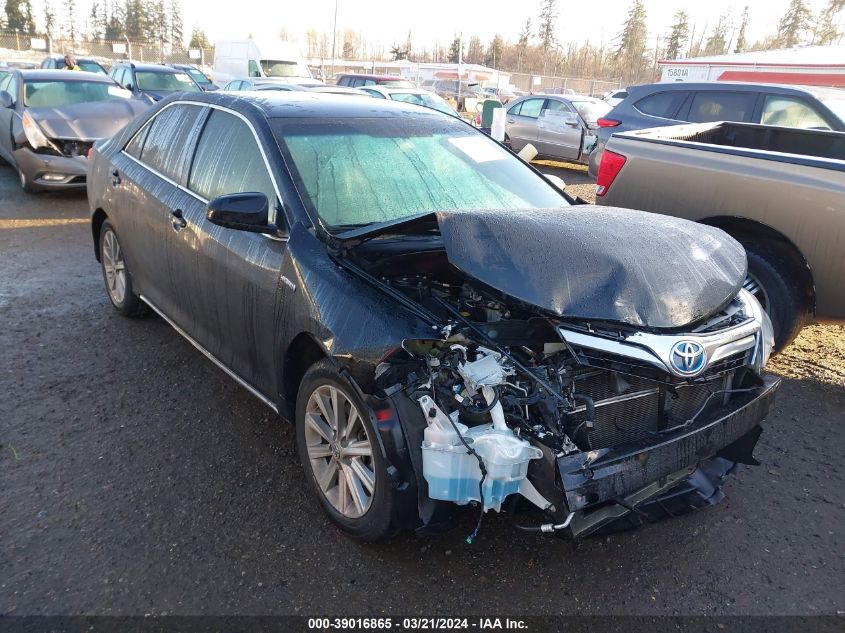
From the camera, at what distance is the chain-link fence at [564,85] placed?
43.1 meters

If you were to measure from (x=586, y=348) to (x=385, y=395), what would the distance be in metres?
0.79

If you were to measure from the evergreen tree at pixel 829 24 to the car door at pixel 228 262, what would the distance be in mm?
63949

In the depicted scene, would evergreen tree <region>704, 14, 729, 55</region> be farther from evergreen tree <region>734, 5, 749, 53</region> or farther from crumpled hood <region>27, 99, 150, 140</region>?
crumpled hood <region>27, 99, 150, 140</region>

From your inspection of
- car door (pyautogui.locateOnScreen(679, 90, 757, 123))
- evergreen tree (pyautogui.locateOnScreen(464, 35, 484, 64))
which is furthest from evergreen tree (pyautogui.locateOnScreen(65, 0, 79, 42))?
car door (pyautogui.locateOnScreen(679, 90, 757, 123))

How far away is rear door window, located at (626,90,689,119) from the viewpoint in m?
8.78

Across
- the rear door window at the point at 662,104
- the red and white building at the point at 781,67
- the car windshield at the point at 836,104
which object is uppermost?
the red and white building at the point at 781,67

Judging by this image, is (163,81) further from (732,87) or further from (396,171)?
(396,171)

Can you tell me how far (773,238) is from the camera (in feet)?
15.0

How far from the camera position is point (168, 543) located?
285 cm

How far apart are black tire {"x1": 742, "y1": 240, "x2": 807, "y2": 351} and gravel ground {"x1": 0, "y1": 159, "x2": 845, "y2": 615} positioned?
20.3 inches

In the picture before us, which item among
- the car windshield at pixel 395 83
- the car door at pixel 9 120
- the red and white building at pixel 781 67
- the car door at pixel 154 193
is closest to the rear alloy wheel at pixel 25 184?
the car door at pixel 9 120

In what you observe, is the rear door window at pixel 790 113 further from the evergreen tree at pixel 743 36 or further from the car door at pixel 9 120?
the evergreen tree at pixel 743 36

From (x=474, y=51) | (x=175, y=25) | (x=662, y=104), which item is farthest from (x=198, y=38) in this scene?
(x=662, y=104)

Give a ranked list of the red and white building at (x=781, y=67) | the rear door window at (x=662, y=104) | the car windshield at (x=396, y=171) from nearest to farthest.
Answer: the car windshield at (x=396, y=171)
the rear door window at (x=662, y=104)
the red and white building at (x=781, y=67)
